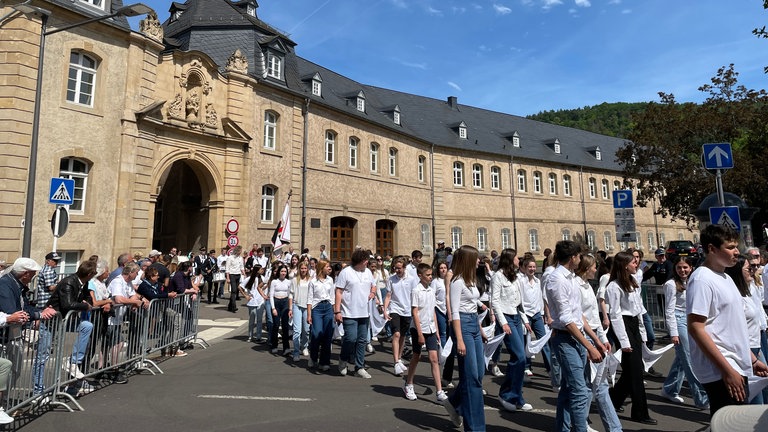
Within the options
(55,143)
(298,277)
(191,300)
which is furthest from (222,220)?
(298,277)

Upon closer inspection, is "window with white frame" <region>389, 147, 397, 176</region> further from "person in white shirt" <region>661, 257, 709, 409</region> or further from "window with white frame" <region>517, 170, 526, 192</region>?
"person in white shirt" <region>661, 257, 709, 409</region>

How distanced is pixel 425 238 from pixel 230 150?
15436 millimetres

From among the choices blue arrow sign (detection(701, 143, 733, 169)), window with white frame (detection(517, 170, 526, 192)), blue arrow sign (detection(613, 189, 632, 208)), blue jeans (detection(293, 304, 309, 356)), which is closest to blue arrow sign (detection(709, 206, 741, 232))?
blue arrow sign (detection(701, 143, 733, 169))

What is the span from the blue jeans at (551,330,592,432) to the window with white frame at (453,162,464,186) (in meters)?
29.5

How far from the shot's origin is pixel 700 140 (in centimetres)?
2262

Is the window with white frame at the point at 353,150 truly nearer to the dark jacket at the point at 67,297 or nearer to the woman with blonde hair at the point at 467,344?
the dark jacket at the point at 67,297

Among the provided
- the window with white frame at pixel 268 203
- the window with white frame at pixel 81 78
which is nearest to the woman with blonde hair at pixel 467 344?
the window with white frame at pixel 81 78

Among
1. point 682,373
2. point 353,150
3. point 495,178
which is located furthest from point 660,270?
point 495,178

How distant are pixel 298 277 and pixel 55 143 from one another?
11465mm

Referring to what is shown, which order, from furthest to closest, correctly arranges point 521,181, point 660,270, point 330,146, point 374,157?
point 521,181 → point 374,157 → point 330,146 → point 660,270

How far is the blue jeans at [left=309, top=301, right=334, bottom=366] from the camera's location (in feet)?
25.3

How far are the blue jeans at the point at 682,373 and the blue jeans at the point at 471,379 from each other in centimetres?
280

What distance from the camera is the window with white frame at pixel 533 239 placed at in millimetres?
36344

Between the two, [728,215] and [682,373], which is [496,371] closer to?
[682,373]
